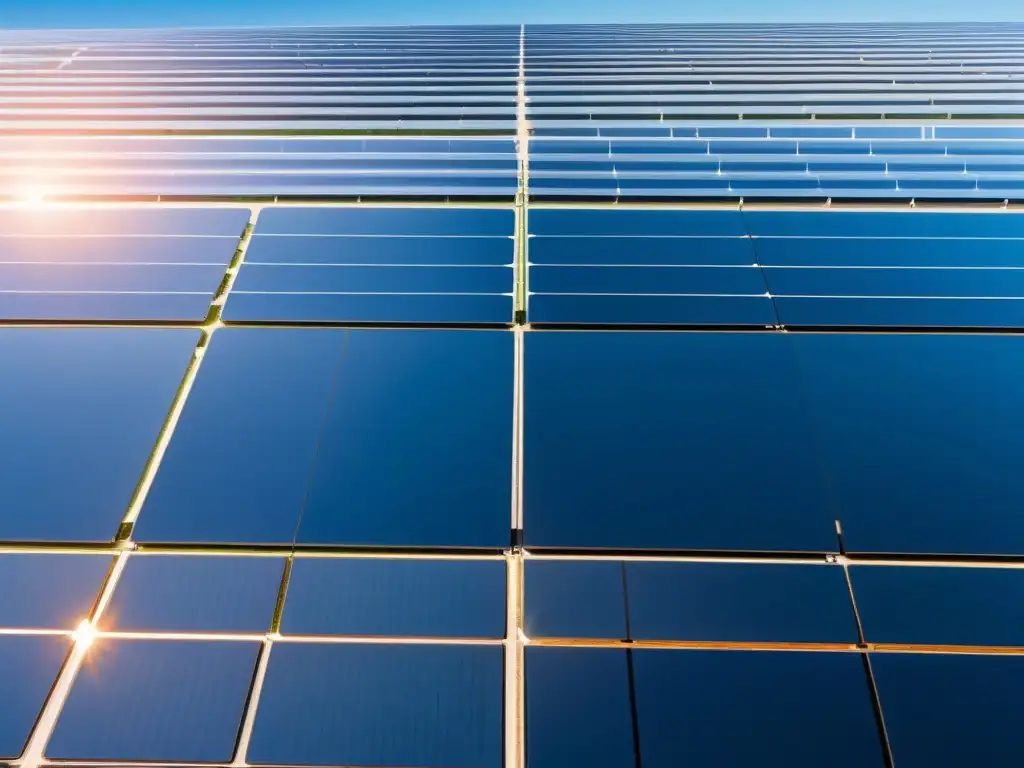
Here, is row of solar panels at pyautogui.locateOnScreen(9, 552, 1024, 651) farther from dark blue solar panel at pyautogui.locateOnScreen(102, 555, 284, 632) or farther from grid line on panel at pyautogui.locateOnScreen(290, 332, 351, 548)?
grid line on panel at pyautogui.locateOnScreen(290, 332, 351, 548)

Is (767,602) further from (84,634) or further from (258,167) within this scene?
(258,167)

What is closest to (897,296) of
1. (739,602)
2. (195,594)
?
(739,602)

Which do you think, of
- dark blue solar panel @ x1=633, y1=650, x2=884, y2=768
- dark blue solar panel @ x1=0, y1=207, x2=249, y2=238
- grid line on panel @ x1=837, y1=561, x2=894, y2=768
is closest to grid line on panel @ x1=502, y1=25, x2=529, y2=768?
dark blue solar panel @ x1=633, y1=650, x2=884, y2=768

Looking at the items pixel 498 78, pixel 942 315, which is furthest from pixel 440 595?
Answer: pixel 498 78

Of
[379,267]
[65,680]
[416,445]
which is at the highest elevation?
[379,267]

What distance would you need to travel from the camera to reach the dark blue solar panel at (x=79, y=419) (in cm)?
418

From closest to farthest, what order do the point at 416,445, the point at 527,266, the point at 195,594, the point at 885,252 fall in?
the point at 195,594, the point at 416,445, the point at 527,266, the point at 885,252

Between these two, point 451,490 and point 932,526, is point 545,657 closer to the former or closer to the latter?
point 451,490

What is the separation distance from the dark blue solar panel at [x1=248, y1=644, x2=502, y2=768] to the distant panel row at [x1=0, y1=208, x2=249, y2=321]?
3.54 metres

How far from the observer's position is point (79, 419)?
4.70 metres

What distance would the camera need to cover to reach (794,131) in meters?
7.90

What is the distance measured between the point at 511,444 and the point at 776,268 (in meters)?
3.42

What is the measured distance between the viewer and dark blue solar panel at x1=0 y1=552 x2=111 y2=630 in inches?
146

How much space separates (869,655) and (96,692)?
15.3 ft
